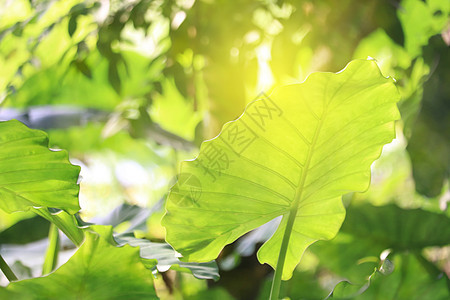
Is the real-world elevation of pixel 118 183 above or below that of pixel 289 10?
below

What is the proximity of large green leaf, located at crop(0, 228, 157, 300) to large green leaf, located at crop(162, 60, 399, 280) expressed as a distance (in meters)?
0.08

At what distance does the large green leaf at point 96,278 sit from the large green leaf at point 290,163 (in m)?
0.08

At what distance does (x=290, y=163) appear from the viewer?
0.52 m

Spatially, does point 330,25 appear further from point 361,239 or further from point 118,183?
point 118,183

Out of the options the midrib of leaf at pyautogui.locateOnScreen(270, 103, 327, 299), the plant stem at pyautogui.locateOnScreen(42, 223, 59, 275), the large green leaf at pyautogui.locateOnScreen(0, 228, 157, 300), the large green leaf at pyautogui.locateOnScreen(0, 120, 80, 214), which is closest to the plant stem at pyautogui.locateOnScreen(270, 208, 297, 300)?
the midrib of leaf at pyautogui.locateOnScreen(270, 103, 327, 299)

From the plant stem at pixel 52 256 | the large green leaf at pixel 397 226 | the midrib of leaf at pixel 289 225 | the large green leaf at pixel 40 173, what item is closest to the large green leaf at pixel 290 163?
the midrib of leaf at pixel 289 225

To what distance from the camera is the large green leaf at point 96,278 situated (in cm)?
44

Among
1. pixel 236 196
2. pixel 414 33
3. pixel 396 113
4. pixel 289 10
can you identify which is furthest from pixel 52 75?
pixel 396 113

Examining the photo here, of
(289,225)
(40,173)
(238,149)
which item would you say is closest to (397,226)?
(289,225)

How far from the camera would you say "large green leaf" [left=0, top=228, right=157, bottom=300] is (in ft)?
1.44

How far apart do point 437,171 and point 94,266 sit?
3.00 feet

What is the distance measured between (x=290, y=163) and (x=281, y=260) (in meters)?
0.12

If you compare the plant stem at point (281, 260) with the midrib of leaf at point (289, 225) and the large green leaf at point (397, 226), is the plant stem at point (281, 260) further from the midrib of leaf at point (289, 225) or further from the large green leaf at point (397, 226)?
the large green leaf at point (397, 226)

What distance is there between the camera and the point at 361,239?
1.12 metres
